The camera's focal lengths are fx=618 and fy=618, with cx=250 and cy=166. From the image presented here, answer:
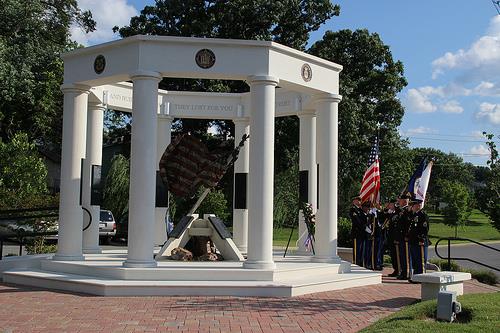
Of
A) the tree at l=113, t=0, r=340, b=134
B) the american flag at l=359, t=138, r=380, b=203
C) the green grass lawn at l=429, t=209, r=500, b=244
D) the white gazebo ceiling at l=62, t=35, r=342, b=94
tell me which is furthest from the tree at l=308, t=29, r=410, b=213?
the white gazebo ceiling at l=62, t=35, r=342, b=94

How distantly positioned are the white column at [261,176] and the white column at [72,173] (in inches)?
152

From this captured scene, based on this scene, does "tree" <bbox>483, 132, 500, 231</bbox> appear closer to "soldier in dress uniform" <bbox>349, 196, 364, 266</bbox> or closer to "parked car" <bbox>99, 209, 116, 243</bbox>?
"soldier in dress uniform" <bbox>349, 196, 364, 266</bbox>

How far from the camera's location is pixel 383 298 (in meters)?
11.2

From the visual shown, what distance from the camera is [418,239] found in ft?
46.1

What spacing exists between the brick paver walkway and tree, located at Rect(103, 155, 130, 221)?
1937cm

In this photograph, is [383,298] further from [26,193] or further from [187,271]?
[26,193]

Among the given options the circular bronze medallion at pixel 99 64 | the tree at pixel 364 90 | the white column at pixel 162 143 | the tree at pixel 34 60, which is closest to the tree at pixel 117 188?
the tree at pixel 34 60

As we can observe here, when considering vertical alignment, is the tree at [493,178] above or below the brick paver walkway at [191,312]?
above

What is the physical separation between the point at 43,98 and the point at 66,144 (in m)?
19.0

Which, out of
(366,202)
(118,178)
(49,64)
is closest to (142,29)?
(49,64)

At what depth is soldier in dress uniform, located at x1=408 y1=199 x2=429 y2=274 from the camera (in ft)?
46.0

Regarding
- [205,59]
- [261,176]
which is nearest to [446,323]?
[261,176]

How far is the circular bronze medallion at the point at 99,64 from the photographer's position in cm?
1277

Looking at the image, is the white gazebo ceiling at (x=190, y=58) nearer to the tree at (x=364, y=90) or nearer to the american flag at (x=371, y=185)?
the american flag at (x=371, y=185)
